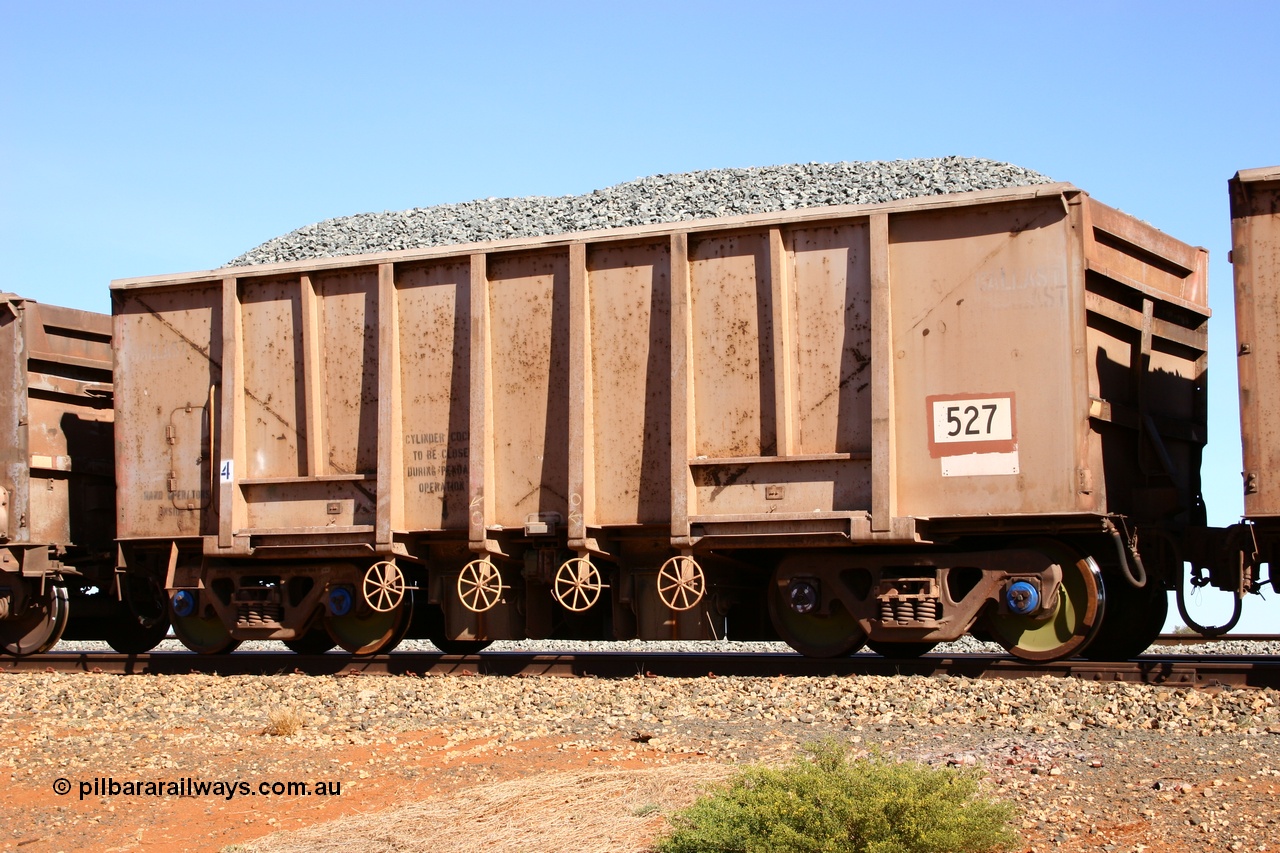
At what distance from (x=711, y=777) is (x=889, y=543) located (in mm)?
3637

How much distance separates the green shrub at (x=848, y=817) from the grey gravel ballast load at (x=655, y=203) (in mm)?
14714

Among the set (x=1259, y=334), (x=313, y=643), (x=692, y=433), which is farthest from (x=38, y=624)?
(x=1259, y=334)

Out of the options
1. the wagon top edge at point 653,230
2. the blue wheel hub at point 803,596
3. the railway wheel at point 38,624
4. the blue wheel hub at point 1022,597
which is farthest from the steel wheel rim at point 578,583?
the railway wheel at point 38,624

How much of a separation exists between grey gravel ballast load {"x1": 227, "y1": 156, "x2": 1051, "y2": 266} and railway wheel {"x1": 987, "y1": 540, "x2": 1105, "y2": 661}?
10.5 metres

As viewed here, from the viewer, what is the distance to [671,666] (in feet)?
36.5

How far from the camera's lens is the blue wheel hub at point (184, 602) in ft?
40.7

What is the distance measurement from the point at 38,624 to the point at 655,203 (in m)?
12.7

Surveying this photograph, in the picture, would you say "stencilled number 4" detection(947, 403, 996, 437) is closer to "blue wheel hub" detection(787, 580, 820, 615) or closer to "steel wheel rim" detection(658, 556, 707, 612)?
"blue wheel hub" detection(787, 580, 820, 615)

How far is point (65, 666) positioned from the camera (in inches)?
497

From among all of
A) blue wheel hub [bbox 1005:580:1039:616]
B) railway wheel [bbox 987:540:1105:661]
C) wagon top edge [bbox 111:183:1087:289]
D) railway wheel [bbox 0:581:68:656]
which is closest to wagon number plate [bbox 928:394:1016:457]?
railway wheel [bbox 987:540:1105:661]

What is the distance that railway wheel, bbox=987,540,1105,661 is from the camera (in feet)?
32.3

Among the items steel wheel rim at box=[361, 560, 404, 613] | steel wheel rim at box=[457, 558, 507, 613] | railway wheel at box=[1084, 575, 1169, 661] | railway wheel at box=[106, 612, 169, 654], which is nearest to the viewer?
railway wheel at box=[1084, 575, 1169, 661]

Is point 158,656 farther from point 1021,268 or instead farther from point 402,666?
point 1021,268

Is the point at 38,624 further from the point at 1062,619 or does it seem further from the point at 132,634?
the point at 1062,619
